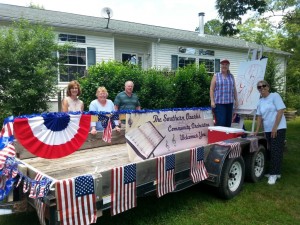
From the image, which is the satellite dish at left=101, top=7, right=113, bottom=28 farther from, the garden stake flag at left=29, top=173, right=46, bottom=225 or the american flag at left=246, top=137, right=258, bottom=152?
the garden stake flag at left=29, top=173, right=46, bottom=225

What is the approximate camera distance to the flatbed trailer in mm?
2838

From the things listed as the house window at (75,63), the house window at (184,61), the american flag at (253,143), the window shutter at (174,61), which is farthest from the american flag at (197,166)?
the house window at (184,61)

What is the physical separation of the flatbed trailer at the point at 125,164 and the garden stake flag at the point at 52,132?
0.75 ft

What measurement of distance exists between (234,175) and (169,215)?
1356 mm

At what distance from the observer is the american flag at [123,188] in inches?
115

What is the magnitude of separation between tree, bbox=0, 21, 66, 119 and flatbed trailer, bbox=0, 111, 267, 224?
4.21 metres

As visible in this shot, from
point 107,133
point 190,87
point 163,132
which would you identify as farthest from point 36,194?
point 190,87

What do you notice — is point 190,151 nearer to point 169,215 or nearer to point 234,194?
point 169,215

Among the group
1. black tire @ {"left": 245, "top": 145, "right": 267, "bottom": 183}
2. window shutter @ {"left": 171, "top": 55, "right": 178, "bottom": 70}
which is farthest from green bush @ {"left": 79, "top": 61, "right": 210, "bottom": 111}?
window shutter @ {"left": 171, "top": 55, "right": 178, "bottom": 70}

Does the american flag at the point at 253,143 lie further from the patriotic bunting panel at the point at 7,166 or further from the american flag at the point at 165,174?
the patriotic bunting panel at the point at 7,166

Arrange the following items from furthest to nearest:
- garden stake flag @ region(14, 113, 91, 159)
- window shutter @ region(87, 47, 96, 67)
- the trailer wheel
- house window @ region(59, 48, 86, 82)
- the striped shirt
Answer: window shutter @ region(87, 47, 96, 67) < house window @ region(59, 48, 86, 82) < the striped shirt < the trailer wheel < garden stake flag @ region(14, 113, 91, 159)

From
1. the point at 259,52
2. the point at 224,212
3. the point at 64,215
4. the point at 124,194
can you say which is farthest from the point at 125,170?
the point at 259,52

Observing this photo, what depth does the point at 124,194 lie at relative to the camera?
3.03m

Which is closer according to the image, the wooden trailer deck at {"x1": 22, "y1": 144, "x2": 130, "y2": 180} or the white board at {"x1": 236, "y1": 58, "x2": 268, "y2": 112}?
the wooden trailer deck at {"x1": 22, "y1": 144, "x2": 130, "y2": 180}
